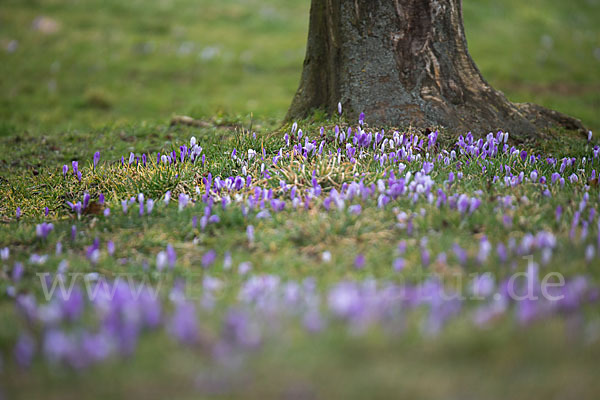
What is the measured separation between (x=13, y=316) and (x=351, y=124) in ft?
14.5

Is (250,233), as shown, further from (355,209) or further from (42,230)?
(42,230)

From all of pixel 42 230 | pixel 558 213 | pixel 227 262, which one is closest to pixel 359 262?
pixel 227 262

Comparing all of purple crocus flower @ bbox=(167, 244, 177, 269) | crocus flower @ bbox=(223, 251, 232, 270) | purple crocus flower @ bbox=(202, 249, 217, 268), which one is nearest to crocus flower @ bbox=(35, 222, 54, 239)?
purple crocus flower @ bbox=(167, 244, 177, 269)

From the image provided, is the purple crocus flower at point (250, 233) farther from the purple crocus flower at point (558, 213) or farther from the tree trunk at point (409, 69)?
the tree trunk at point (409, 69)

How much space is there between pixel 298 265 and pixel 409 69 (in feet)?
12.3

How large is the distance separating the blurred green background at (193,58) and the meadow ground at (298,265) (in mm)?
2947

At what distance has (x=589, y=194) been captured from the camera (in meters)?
4.73

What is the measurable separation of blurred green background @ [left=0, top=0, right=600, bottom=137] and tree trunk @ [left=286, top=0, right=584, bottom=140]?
2.57m

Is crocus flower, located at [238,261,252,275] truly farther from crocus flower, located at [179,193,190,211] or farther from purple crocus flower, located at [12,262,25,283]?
purple crocus flower, located at [12,262,25,283]

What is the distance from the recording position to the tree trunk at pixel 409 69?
6.64 metres

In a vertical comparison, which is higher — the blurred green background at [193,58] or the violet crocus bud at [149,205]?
the blurred green background at [193,58]

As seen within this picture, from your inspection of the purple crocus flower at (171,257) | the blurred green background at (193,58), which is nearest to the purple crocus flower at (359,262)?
the purple crocus flower at (171,257)

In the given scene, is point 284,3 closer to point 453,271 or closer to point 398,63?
point 398,63

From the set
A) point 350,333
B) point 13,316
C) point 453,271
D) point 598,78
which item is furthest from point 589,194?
point 598,78
